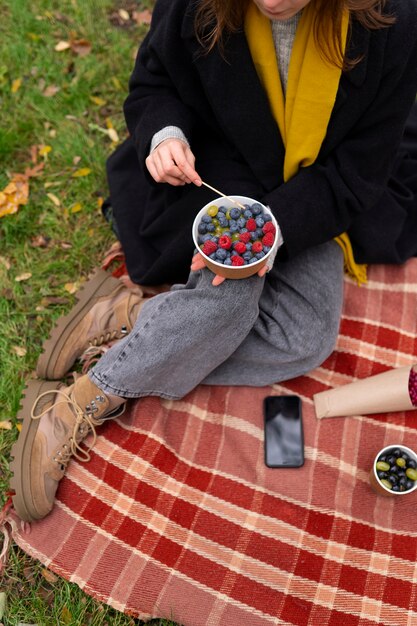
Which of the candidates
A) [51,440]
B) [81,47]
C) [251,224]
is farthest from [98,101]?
[51,440]

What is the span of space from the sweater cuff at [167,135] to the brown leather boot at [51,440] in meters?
0.91

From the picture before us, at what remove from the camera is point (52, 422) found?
2250 millimetres

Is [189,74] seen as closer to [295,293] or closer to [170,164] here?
[170,164]

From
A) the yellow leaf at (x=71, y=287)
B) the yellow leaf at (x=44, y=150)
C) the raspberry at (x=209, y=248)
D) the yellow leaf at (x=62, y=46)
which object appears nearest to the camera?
the raspberry at (x=209, y=248)

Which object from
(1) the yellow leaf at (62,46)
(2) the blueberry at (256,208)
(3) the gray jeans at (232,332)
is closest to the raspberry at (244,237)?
(2) the blueberry at (256,208)

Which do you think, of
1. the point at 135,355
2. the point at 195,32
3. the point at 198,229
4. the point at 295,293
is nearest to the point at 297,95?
the point at 195,32

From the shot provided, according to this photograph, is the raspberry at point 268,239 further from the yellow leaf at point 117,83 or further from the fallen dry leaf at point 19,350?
the yellow leaf at point 117,83

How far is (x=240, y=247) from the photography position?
70.4 inches

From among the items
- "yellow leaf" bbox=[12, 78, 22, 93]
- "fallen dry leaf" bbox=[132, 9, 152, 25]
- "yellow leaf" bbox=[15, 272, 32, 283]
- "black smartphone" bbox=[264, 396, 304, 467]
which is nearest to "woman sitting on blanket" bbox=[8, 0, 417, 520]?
"black smartphone" bbox=[264, 396, 304, 467]

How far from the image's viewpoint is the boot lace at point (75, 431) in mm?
2217

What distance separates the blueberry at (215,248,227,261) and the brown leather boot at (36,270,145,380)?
77cm

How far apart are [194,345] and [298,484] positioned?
704 mm

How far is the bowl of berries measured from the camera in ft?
5.90

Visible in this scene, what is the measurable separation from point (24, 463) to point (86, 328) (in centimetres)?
61
